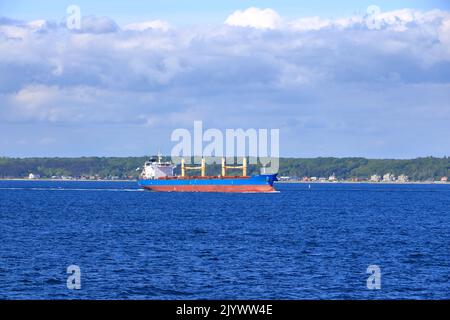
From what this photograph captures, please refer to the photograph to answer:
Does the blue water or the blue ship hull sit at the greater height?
the blue ship hull

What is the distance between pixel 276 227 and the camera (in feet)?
257

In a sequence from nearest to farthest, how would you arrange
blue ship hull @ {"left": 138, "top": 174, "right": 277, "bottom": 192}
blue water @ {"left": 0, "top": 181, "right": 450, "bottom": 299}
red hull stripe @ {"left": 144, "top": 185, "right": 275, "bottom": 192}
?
blue water @ {"left": 0, "top": 181, "right": 450, "bottom": 299}
blue ship hull @ {"left": 138, "top": 174, "right": 277, "bottom": 192}
red hull stripe @ {"left": 144, "top": 185, "right": 275, "bottom": 192}

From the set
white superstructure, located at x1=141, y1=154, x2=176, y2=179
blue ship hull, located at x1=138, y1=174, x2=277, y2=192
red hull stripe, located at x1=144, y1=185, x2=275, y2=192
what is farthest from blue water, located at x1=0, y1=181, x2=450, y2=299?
white superstructure, located at x1=141, y1=154, x2=176, y2=179

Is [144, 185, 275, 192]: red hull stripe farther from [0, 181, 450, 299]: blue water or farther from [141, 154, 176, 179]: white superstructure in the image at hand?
[0, 181, 450, 299]: blue water

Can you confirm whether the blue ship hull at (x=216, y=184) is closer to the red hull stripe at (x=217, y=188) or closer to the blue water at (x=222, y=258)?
the red hull stripe at (x=217, y=188)

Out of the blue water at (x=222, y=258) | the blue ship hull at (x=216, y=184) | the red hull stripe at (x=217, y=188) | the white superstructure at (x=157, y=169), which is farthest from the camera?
the white superstructure at (x=157, y=169)

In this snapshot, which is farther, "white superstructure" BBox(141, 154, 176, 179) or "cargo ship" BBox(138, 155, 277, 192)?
"white superstructure" BBox(141, 154, 176, 179)

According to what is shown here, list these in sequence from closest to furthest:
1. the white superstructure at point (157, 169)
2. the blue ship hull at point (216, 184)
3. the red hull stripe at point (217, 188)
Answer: the blue ship hull at point (216, 184)
the red hull stripe at point (217, 188)
the white superstructure at point (157, 169)

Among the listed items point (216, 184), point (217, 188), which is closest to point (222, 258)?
point (216, 184)

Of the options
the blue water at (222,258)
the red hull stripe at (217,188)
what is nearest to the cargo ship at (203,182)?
the red hull stripe at (217,188)

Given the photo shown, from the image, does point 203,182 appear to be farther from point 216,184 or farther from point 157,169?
point 157,169
